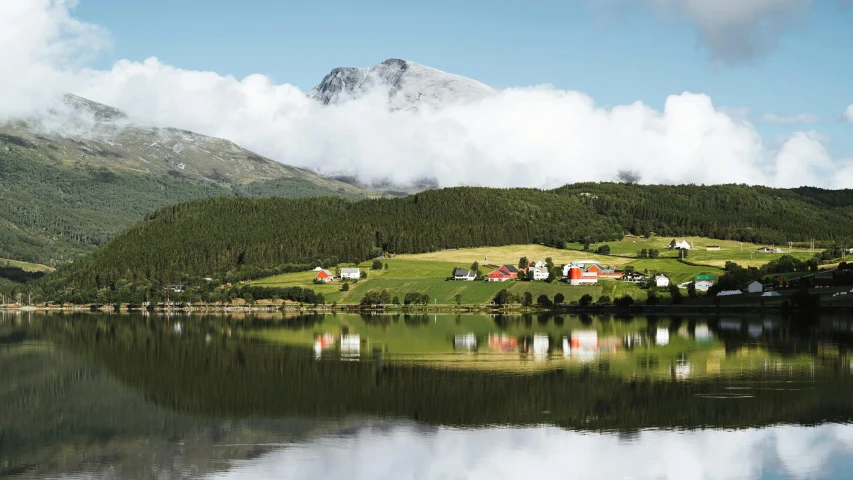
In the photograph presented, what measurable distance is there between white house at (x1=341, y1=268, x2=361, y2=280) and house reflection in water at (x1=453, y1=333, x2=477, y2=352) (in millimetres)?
74767

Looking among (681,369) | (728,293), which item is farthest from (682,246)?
(681,369)

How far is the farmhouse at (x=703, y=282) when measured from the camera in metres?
143

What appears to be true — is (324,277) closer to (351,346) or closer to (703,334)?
(351,346)

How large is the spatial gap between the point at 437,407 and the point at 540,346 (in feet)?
102

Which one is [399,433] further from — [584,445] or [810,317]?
[810,317]

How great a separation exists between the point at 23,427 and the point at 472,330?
191 ft

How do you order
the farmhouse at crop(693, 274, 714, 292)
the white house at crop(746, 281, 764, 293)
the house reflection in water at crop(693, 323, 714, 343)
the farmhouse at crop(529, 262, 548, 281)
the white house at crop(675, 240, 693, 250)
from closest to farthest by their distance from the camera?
Result: 1. the house reflection in water at crop(693, 323, 714, 343)
2. the white house at crop(746, 281, 764, 293)
3. the farmhouse at crop(693, 274, 714, 292)
4. the farmhouse at crop(529, 262, 548, 281)
5. the white house at crop(675, 240, 693, 250)

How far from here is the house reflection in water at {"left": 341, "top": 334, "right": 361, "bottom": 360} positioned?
7338 cm

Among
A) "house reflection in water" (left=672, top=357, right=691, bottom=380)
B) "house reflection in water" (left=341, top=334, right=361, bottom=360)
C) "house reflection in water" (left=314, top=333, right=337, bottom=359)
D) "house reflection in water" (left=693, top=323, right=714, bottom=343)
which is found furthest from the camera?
"house reflection in water" (left=693, top=323, right=714, bottom=343)

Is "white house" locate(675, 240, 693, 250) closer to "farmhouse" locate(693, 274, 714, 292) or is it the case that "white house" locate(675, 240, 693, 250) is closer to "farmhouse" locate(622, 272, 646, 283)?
"farmhouse" locate(622, 272, 646, 283)

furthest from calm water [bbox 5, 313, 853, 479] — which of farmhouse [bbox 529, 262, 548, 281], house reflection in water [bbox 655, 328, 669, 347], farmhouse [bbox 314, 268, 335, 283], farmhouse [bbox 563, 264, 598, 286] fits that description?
farmhouse [bbox 314, 268, 335, 283]

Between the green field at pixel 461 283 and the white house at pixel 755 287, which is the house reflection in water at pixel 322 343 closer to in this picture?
the green field at pixel 461 283

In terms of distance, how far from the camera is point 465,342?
8412 cm

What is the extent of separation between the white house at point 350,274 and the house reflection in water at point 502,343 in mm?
75795
